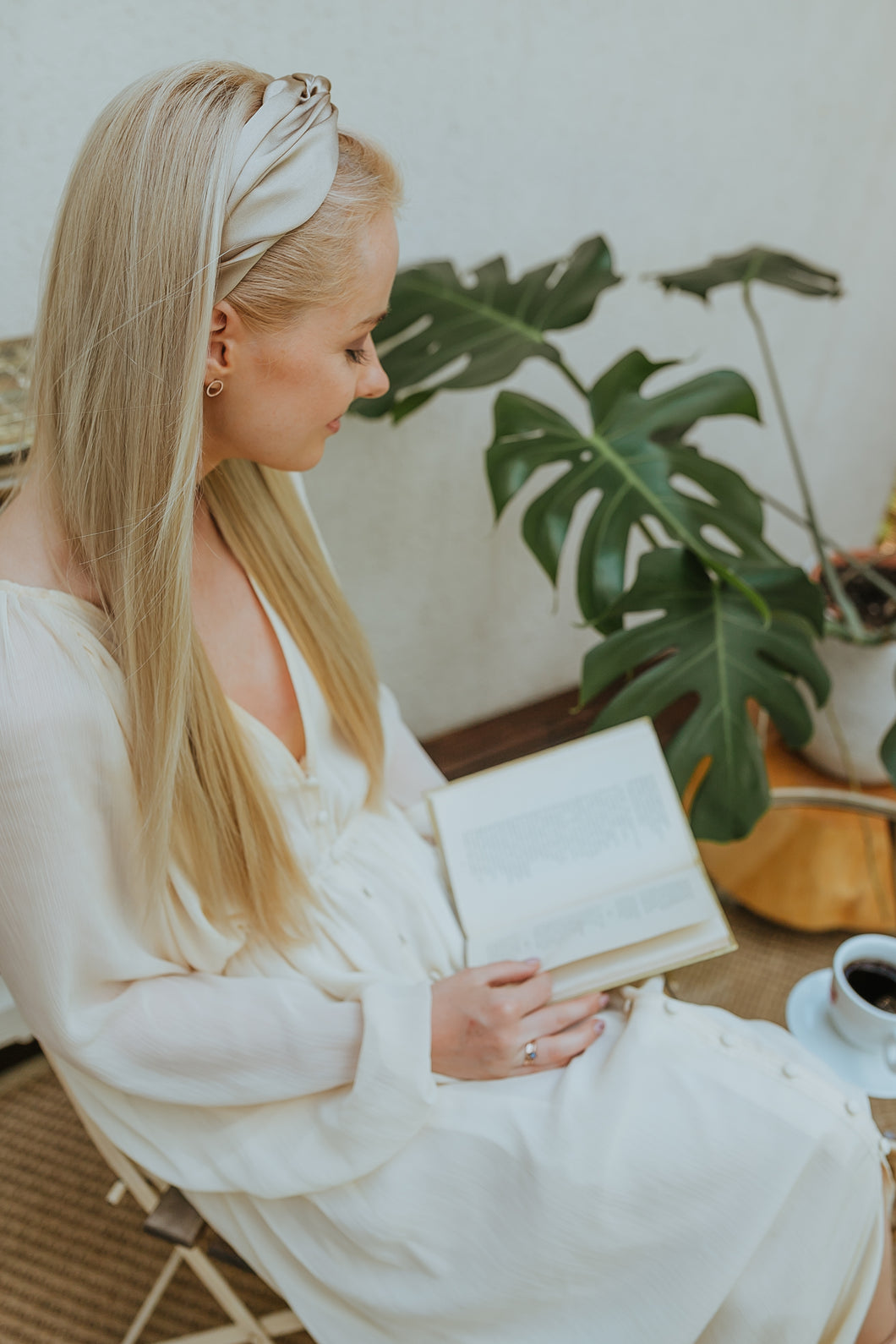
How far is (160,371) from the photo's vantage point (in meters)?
0.65

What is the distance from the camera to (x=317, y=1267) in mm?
829

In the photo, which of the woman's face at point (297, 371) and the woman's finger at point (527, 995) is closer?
the woman's face at point (297, 371)

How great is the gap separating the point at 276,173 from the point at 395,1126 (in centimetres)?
73

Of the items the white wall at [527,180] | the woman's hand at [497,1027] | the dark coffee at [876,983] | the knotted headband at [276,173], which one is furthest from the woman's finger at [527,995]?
the white wall at [527,180]

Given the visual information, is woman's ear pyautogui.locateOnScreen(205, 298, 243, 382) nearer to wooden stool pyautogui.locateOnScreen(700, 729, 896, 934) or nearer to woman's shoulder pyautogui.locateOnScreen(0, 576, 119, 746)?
woman's shoulder pyautogui.locateOnScreen(0, 576, 119, 746)

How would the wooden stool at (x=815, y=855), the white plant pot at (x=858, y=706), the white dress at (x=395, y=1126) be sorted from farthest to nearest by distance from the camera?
1. the wooden stool at (x=815, y=855)
2. the white plant pot at (x=858, y=706)
3. the white dress at (x=395, y=1126)

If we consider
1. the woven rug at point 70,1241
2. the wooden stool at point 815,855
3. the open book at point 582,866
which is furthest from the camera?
the wooden stool at point 815,855

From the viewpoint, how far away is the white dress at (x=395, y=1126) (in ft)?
2.43

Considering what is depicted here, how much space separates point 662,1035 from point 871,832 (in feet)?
2.66

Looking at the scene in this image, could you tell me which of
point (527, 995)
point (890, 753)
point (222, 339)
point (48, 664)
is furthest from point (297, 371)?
point (890, 753)

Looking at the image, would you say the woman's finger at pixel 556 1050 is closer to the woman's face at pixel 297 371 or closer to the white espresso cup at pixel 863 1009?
the white espresso cup at pixel 863 1009

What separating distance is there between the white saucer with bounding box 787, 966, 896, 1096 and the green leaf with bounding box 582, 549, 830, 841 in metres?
0.28

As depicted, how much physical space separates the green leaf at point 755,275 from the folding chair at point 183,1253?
3.76ft

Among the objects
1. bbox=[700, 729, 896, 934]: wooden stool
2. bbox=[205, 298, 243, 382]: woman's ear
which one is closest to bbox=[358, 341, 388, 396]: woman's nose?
bbox=[205, 298, 243, 382]: woman's ear
